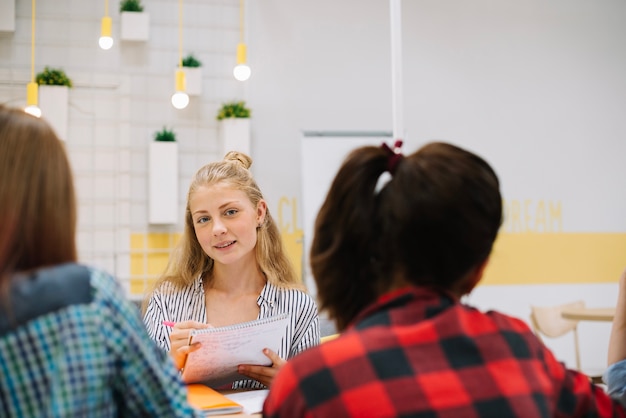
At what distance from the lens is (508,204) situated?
6.72 m

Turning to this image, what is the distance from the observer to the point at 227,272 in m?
2.48

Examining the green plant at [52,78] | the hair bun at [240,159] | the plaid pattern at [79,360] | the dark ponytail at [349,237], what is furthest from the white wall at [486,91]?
the plaid pattern at [79,360]

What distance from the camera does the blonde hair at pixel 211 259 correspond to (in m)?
2.46

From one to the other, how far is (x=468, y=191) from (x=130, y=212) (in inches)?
200

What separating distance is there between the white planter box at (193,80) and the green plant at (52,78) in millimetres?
943

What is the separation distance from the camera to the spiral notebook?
1892mm

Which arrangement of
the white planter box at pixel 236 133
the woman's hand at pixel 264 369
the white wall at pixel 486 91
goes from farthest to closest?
1. the white wall at pixel 486 91
2. the white planter box at pixel 236 133
3. the woman's hand at pixel 264 369

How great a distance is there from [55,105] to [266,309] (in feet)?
12.9

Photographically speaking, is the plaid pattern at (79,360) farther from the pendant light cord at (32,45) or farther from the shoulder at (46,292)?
the pendant light cord at (32,45)

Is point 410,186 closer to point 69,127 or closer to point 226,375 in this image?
point 226,375

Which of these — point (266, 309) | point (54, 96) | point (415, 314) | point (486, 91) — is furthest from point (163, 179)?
point (415, 314)

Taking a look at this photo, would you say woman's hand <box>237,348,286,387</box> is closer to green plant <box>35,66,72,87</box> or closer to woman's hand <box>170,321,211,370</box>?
woman's hand <box>170,321,211,370</box>

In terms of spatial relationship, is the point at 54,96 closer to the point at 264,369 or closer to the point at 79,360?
the point at 264,369

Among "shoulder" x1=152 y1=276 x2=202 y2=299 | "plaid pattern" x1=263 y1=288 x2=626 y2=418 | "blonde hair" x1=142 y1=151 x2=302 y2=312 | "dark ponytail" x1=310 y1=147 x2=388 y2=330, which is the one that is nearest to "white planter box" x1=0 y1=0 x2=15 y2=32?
"blonde hair" x1=142 y1=151 x2=302 y2=312
